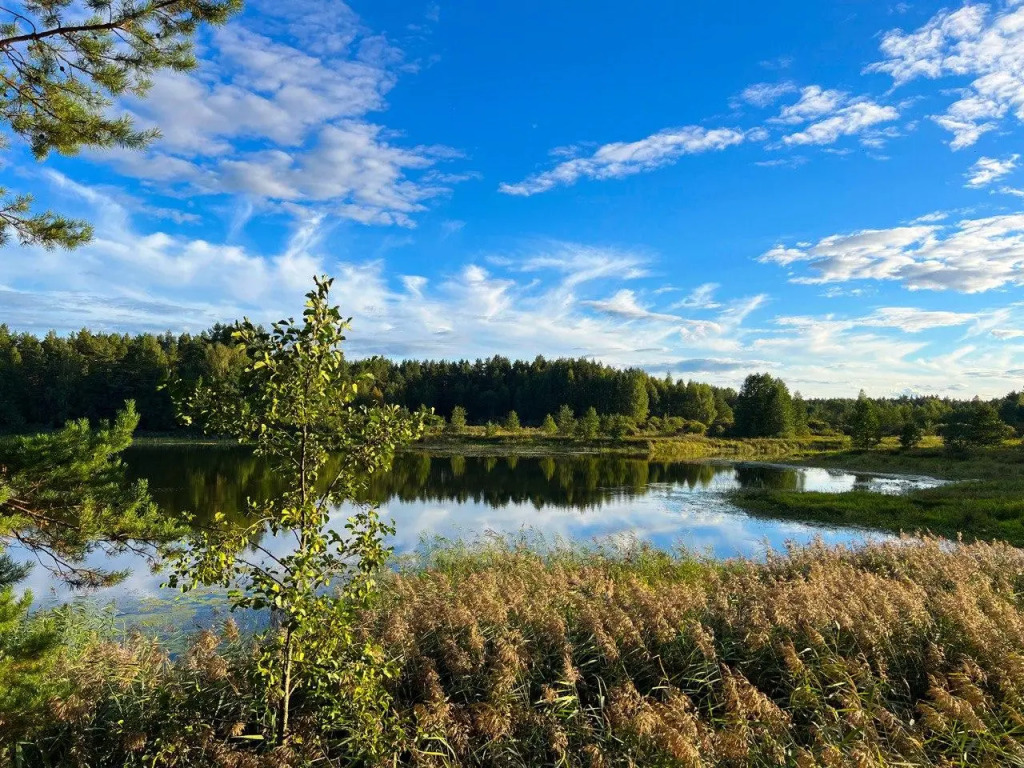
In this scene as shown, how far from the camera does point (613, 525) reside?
23.2 meters

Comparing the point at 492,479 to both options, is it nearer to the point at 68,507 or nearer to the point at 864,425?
the point at 68,507

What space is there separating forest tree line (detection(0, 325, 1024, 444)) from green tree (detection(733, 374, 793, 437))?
0.52 ft

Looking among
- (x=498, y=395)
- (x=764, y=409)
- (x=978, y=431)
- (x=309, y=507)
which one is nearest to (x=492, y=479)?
(x=309, y=507)

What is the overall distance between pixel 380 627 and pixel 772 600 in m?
4.72

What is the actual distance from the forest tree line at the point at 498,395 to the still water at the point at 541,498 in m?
18.5

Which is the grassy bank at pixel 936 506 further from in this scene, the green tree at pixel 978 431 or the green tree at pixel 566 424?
the green tree at pixel 566 424

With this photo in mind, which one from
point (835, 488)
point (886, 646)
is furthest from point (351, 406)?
point (835, 488)

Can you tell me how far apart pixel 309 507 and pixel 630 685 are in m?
3.18

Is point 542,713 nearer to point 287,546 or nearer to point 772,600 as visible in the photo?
point 772,600

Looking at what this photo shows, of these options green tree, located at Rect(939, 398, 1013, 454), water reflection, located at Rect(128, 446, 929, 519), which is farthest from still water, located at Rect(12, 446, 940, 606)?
green tree, located at Rect(939, 398, 1013, 454)

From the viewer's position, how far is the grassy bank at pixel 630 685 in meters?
4.41

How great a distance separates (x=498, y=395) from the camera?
118 metres

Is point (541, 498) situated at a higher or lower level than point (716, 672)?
lower

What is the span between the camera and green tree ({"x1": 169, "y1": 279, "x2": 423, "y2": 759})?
386 cm
